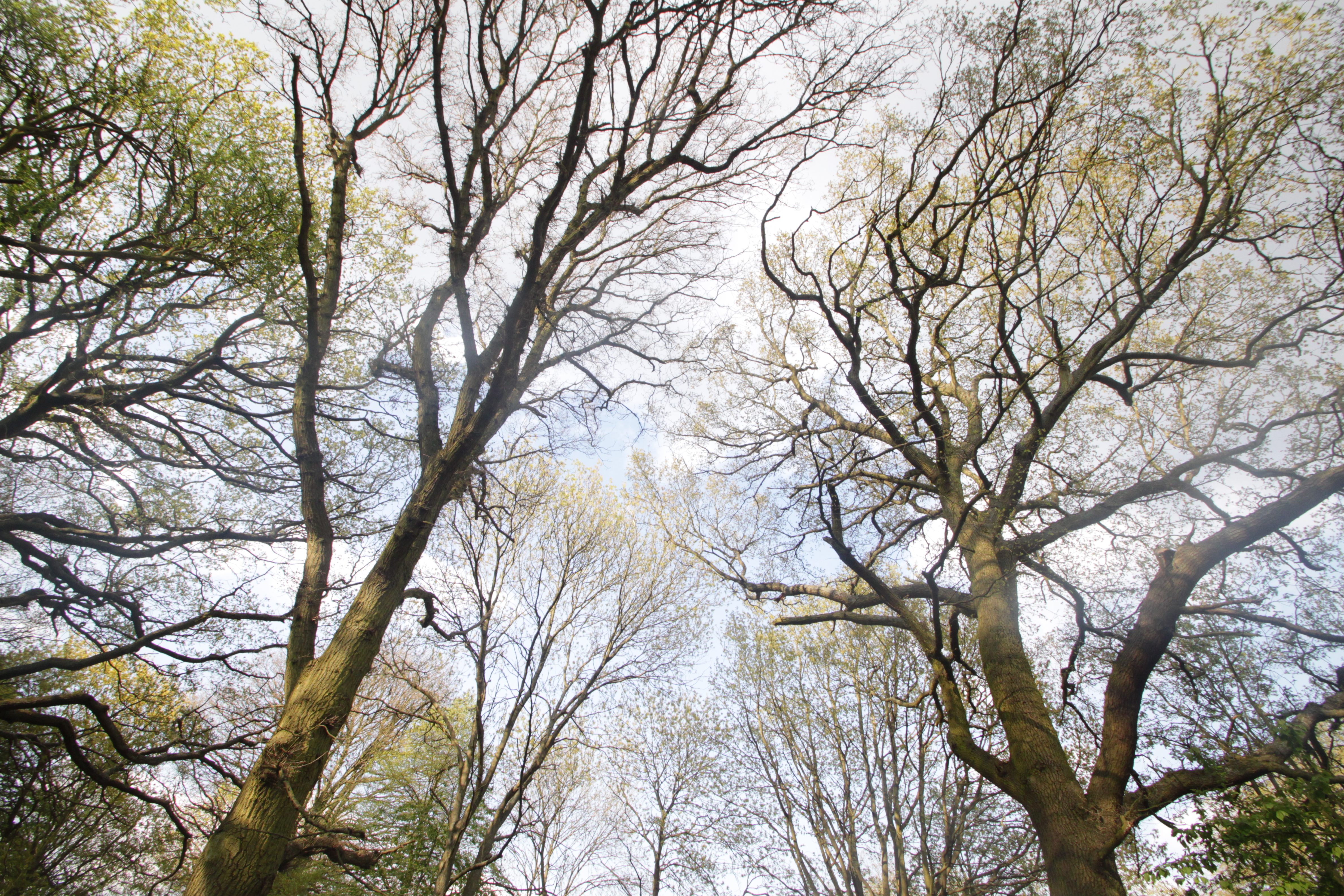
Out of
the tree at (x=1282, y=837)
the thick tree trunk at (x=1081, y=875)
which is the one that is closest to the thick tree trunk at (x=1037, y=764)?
the thick tree trunk at (x=1081, y=875)

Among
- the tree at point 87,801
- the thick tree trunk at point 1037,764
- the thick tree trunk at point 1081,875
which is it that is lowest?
the tree at point 87,801

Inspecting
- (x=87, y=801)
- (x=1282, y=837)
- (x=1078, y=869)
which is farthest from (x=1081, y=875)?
(x=87, y=801)

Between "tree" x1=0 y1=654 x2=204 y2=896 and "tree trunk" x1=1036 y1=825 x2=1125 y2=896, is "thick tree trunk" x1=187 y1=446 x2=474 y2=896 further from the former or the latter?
"tree trunk" x1=1036 y1=825 x2=1125 y2=896

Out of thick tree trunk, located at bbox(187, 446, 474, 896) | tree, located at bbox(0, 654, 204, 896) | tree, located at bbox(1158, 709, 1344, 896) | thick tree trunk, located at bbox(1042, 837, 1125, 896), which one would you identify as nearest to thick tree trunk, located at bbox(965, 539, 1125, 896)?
thick tree trunk, located at bbox(1042, 837, 1125, 896)

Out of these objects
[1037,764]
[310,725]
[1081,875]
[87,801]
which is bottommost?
[87,801]

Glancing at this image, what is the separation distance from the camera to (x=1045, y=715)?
4723mm

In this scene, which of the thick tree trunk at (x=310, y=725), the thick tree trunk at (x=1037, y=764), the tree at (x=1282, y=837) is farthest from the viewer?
the tree at (x=1282, y=837)

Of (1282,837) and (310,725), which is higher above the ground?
(1282,837)

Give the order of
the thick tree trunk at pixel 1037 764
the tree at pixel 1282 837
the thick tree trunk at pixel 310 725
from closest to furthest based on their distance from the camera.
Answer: the thick tree trunk at pixel 310 725, the thick tree trunk at pixel 1037 764, the tree at pixel 1282 837

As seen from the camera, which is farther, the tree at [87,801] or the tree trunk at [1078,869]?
the tree at [87,801]

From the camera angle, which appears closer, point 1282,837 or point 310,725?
point 310,725

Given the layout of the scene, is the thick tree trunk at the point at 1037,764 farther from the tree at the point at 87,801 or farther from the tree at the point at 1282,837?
the tree at the point at 87,801

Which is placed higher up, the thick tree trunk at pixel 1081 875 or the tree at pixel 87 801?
the thick tree trunk at pixel 1081 875

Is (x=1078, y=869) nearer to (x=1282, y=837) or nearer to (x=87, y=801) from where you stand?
(x=1282, y=837)
